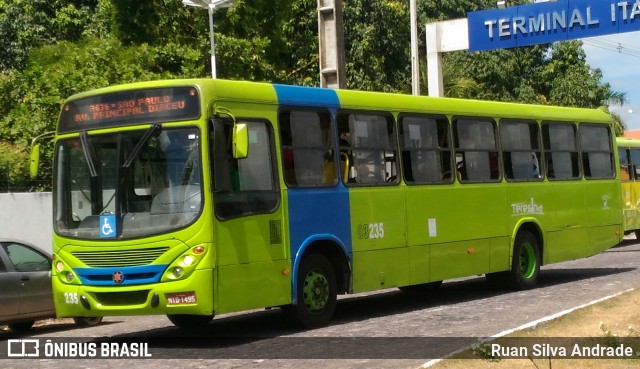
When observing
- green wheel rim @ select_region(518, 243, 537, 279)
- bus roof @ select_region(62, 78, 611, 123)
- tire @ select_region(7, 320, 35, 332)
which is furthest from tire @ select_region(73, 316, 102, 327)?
green wheel rim @ select_region(518, 243, 537, 279)

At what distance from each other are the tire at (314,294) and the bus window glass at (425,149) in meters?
2.30

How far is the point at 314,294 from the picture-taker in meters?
13.5

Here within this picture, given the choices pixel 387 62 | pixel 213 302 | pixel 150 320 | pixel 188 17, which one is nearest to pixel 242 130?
pixel 213 302

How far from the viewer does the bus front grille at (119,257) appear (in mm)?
A: 11844

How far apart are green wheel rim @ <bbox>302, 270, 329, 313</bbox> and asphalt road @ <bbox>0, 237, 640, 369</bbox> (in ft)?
1.09

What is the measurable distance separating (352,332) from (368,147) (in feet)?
9.10

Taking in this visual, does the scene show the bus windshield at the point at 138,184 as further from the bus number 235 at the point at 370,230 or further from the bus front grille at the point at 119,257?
the bus number 235 at the point at 370,230

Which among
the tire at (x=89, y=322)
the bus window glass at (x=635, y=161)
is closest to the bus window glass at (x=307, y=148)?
the tire at (x=89, y=322)

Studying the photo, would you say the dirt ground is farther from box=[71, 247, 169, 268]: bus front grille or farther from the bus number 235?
box=[71, 247, 169, 268]: bus front grille

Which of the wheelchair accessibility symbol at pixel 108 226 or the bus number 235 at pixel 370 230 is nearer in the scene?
the wheelchair accessibility symbol at pixel 108 226

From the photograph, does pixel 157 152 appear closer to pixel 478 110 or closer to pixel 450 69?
pixel 478 110

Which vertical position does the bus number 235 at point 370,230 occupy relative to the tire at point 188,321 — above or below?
above

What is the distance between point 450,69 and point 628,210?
12807 millimetres

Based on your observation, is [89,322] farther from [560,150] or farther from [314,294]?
[560,150]
